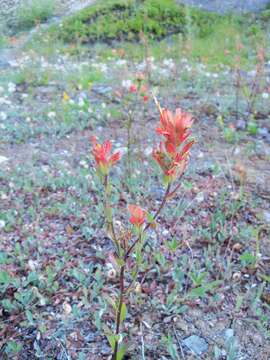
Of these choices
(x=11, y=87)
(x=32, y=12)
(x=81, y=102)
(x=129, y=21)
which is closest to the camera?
(x=81, y=102)

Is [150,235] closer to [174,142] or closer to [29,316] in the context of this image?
[29,316]

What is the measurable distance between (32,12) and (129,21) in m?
2.04

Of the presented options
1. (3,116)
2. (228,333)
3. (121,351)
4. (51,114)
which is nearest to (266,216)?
(228,333)

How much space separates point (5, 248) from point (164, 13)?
729 centimetres

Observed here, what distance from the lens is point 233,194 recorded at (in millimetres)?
2740

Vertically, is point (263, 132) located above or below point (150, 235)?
below

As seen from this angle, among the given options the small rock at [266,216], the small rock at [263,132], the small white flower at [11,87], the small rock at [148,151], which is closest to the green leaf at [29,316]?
the small rock at [266,216]

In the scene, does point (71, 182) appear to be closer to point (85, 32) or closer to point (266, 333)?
point (266, 333)

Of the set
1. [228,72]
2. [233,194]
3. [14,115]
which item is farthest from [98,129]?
[228,72]

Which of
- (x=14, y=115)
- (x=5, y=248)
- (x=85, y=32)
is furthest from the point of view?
(x=85, y=32)

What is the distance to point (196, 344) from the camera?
1812mm

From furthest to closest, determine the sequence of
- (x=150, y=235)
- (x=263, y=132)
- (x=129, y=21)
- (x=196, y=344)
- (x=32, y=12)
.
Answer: (x=32, y=12) < (x=129, y=21) < (x=263, y=132) < (x=150, y=235) < (x=196, y=344)

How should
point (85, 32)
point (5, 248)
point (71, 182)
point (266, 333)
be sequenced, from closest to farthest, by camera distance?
point (266, 333), point (5, 248), point (71, 182), point (85, 32)

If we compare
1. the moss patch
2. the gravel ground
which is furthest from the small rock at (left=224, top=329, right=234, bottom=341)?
the gravel ground
